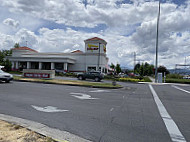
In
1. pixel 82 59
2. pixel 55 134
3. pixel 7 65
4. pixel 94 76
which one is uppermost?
pixel 82 59

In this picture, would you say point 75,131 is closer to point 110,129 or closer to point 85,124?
point 85,124

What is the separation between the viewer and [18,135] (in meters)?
3.52

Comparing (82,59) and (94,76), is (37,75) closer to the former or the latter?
(94,76)

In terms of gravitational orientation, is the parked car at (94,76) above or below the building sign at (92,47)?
below

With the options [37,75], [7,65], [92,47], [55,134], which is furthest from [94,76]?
[7,65]

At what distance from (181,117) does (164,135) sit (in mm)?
2168

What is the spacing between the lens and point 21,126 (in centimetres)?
409

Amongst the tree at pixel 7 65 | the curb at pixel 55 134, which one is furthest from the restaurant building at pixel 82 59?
the curb at pixel 55 134

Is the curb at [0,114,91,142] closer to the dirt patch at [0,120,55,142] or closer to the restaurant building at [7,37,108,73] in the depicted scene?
the dirt patch at [0,120,55,142]

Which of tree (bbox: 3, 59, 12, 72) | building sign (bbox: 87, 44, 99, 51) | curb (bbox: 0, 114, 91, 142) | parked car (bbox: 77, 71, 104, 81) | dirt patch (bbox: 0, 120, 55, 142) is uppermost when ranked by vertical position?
building sign (bbox: 87, 44, 99, 51)

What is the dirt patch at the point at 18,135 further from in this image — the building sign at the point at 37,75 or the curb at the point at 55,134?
the building sign at the point at 37,75

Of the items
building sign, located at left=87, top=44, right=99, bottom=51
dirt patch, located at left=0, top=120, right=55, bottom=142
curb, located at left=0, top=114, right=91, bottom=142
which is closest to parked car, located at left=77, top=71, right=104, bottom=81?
curb, located at left=0, top=114, right=91, bottom=142

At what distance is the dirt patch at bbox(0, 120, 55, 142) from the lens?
A: 10.9 feet

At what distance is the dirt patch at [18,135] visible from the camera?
131 inches
